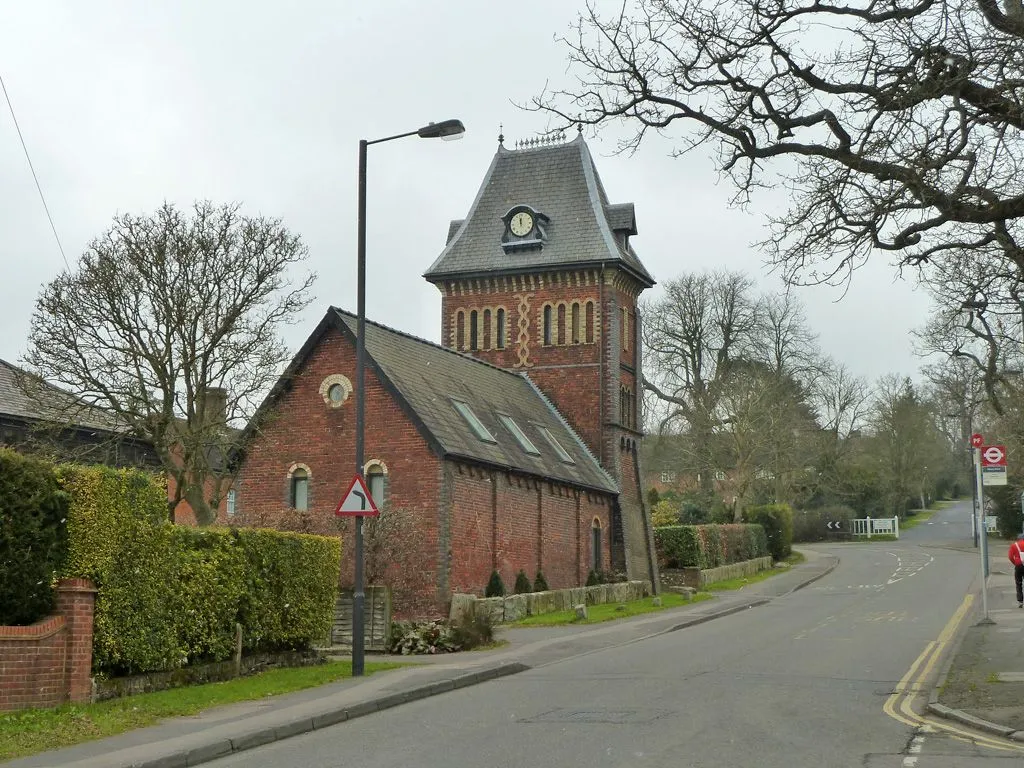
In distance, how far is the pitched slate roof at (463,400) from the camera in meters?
34.5

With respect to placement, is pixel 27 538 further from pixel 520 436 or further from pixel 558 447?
pixel 558 447

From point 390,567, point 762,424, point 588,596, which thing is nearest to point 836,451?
point 762,424

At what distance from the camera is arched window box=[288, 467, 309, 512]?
118 feet

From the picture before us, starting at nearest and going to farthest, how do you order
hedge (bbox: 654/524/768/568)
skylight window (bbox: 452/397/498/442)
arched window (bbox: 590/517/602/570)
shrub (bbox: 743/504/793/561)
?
skylight window (bbox: 452/397/498/442)
arched window (bbox: 590/517/602/570)
hedge (bbox: 654/524/768/568)
shrub (bbox: 743/504/793/561)

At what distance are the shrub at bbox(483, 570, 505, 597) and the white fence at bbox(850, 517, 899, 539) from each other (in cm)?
5328

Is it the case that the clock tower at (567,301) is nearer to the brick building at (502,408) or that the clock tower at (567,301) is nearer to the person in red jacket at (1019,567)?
the brick building at (502,408)

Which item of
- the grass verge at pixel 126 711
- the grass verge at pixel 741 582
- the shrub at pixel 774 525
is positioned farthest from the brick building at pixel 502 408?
the shrub at pixel 774 525

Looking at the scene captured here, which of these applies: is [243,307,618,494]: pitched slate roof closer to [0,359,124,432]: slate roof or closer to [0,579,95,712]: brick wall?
[0,359,124,432]: slate roof

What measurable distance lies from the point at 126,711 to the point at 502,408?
28.0 metres

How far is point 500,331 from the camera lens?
4897 cm

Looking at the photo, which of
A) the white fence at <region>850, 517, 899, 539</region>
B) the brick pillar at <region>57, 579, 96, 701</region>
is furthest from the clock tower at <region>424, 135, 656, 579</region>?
the white fence at <region>850, 517, 899, 539</region>

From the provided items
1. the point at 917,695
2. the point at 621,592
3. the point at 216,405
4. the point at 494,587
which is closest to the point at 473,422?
the point at 494,587

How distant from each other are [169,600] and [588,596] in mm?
24473

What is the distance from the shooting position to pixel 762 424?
2621 inches
